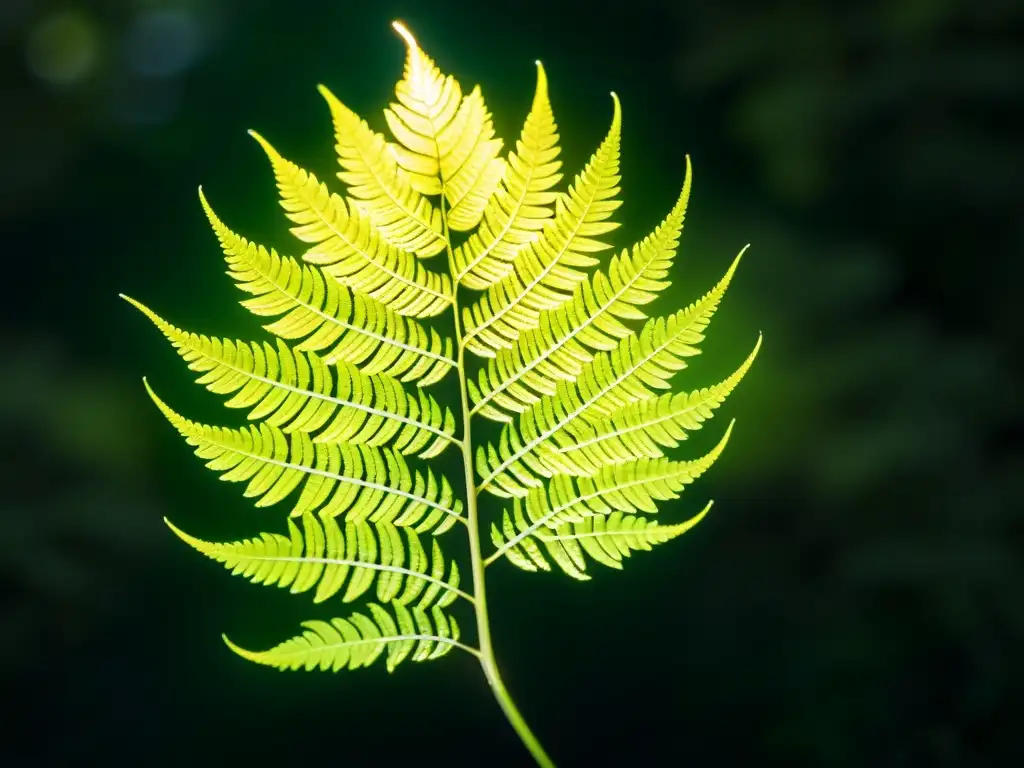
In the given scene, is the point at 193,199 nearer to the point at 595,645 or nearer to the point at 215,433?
the point at 215,433

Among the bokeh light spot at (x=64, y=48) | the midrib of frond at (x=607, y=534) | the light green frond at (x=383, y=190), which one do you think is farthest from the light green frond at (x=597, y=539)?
the bokeh light spot at (x=64, y=48)

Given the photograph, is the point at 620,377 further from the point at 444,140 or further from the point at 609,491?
the point at 444,140

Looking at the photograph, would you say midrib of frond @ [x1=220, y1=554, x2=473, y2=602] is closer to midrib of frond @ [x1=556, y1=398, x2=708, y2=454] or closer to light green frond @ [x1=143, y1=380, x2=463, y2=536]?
light green frond @ [x1=143, y1=380, x2=463, y2=536]

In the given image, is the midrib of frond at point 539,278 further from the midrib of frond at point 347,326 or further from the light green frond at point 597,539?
the light green frond at point 597,539

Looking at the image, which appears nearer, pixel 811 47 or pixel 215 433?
pixel 215 433

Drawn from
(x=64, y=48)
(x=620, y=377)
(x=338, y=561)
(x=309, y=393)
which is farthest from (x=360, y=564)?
(x=64, y=48)

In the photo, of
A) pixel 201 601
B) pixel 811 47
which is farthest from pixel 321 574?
pixel 811 47

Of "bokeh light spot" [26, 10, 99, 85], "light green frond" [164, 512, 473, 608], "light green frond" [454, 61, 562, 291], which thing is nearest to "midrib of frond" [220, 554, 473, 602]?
"light green frond" [164, 512, 473, 608]

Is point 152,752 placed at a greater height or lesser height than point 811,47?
lesser
